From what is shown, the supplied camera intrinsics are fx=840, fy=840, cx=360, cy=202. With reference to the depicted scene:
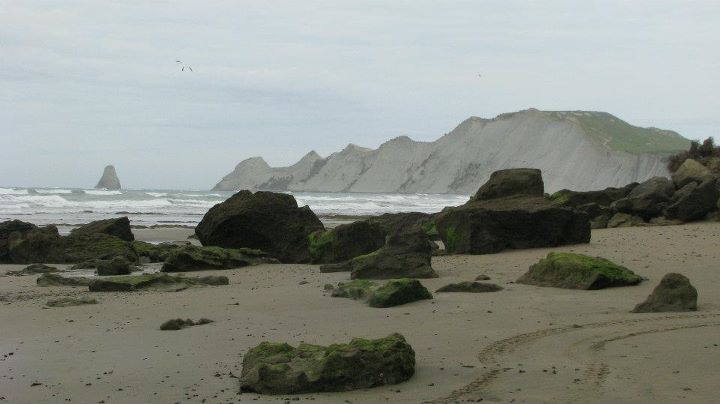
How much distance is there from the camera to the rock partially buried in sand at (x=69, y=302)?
9453 millimetres

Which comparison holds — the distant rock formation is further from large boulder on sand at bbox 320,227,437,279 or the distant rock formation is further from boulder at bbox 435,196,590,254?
large boulder on sand at bbox 320,227,437,279

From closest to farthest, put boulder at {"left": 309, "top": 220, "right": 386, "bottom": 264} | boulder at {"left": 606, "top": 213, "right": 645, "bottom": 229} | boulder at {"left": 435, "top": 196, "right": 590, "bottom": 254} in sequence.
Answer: boulder at {"left": 435, "top": 196, "right": 590, "bottom": 254} → boulder at {"left": 309, "top": 220, "right": 386, "bottom": 264} → boulder at {"left": 606, "top": 213, "right": 645, "bottom": 229}

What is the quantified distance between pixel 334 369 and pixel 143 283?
642 cm

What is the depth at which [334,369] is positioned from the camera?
205 inches

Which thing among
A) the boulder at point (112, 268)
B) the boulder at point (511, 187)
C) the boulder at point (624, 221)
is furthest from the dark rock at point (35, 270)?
the boulder at point (624, 221)

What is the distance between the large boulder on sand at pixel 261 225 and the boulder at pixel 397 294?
6779 mm

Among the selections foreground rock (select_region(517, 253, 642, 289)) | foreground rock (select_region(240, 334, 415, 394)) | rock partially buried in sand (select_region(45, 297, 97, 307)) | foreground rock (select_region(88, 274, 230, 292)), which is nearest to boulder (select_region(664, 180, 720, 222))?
foreground rock (select_region(517, 253, 642, 289))

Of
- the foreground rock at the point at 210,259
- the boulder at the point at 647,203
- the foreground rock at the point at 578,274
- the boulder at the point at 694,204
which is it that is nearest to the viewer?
the foreground rock at the point at 578,274

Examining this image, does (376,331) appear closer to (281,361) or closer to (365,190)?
(281,361)

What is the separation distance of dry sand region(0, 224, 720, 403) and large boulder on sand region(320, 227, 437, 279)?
0.60 meters

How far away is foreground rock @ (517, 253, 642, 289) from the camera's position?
9.41 metres

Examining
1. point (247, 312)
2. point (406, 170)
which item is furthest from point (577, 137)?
point (247, 312)

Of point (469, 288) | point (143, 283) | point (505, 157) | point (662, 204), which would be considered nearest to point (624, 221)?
point (662, 204)

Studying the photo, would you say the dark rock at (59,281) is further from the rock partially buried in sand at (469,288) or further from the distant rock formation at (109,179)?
the distant rock formation at (109,179)
